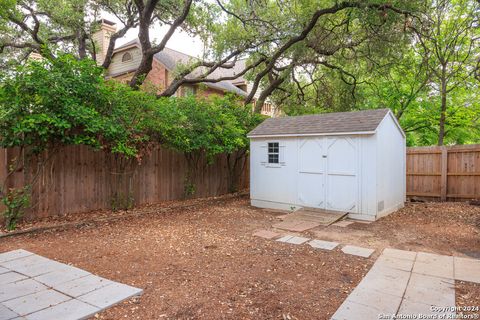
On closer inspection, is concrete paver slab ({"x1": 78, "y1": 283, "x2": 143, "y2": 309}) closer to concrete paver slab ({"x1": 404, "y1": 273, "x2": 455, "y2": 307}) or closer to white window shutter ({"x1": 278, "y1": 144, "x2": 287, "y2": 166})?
concrete paver slab ({"x1": 404, "y1": 273, "x2": 455, "y2": 307})

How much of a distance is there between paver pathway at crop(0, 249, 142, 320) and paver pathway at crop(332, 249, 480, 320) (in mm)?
2329

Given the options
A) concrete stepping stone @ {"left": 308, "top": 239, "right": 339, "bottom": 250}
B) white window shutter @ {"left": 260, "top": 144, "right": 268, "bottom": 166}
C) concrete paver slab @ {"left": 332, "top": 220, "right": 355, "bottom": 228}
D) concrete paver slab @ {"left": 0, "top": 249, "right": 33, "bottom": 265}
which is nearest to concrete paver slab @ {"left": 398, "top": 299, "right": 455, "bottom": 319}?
concrete stepping stone @ {"left": 308, "top": 239, "right": 339, "bottom": 250}

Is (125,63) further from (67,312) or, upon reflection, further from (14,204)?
(67,312)

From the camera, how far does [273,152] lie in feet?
29.3

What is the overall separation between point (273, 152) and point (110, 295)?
6451 millimetres

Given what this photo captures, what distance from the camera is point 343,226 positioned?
6.64m

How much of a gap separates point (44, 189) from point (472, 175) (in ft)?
37.0

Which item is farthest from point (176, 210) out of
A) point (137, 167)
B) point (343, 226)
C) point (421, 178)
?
point (421, 178)

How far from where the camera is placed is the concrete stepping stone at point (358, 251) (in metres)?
4.65

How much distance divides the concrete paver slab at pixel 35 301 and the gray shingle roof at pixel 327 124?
21.4 ft

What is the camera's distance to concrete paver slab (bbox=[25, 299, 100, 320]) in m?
2.70

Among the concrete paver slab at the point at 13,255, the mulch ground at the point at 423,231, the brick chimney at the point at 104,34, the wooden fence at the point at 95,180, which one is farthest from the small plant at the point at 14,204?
the brick chimney at the point at 104,34

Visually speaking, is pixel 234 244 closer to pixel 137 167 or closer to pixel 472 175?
pixel 137 167

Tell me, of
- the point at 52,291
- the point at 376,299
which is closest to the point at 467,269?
the point at 376,299
